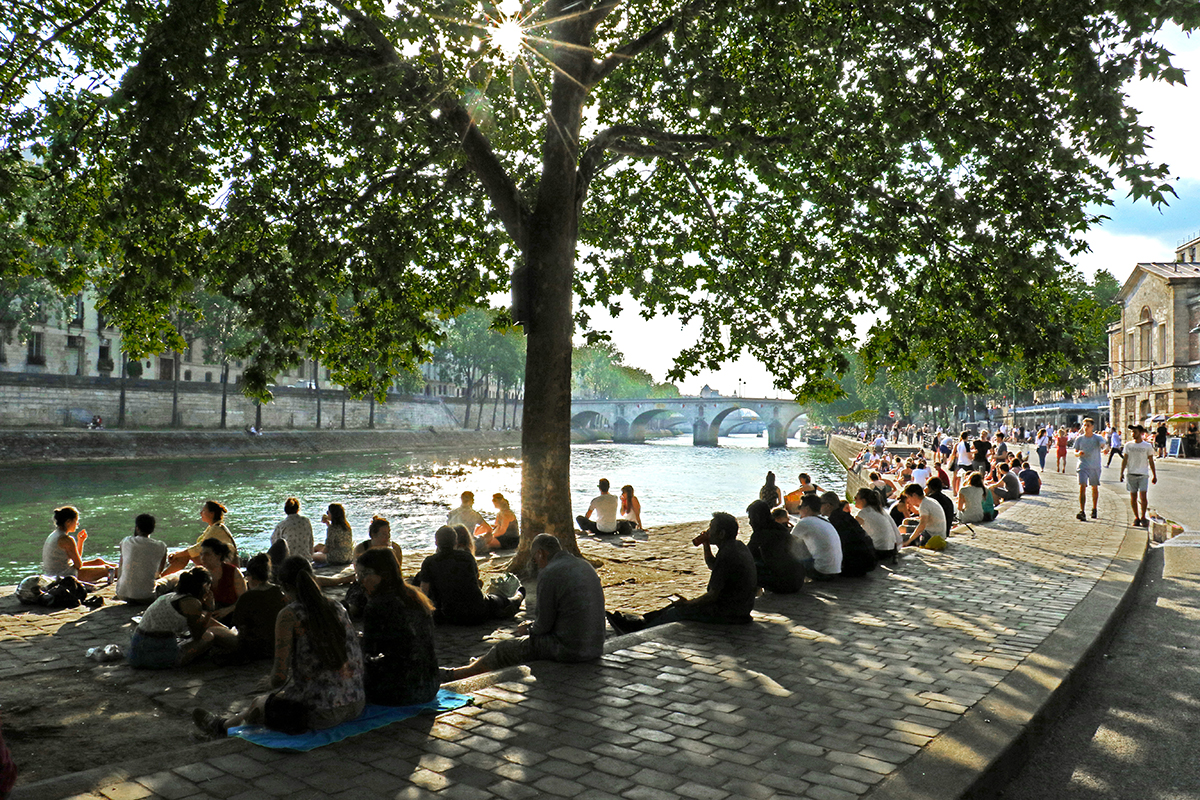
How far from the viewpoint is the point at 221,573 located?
24.3 feet

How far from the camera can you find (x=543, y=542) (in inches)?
223

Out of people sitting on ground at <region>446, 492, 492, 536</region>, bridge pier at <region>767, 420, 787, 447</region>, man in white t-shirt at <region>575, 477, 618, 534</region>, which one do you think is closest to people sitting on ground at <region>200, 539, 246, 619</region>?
people sitting on ground at <region>446, 492, 492, 536</region>

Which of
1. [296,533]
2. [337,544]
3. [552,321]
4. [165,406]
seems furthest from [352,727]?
[165,406]

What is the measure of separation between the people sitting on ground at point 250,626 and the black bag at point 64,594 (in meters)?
3.47

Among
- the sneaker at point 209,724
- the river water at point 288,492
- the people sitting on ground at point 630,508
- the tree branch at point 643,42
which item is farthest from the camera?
the river water at point 288,492

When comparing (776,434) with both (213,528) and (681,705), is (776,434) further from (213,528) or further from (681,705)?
(681,705)

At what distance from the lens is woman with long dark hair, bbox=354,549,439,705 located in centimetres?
446

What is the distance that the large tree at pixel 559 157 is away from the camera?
6.86m

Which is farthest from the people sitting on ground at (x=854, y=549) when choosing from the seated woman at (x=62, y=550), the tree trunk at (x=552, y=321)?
the seated woman at (x=62, y=550)

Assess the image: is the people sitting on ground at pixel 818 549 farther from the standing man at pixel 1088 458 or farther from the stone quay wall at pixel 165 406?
the stone quay wall at pixel 165 406

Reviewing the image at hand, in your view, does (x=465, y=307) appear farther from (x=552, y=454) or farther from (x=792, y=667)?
(x=792, y=667)

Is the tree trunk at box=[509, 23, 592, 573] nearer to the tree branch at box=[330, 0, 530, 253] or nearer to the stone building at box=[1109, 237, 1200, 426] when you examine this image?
the tree branch at box=[330, 0, 530, 253]

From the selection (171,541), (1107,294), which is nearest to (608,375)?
(1107,294)

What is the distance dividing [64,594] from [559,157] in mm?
7207
